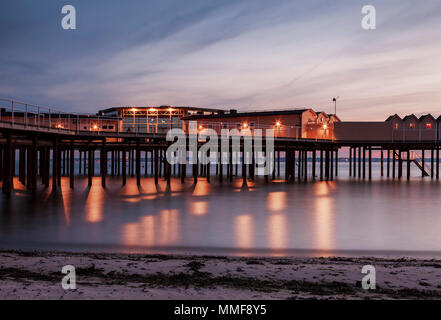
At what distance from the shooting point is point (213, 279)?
21.8 feet

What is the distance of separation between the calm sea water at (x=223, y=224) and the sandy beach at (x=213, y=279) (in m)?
2.35

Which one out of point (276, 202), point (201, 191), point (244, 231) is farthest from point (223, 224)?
point (201, 191)

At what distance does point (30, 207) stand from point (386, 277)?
15506 millimetres

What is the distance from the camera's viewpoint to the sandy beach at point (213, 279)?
565cm

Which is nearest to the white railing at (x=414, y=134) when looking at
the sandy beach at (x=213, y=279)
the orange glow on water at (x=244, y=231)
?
the orange glow on water at (x=244, y=231)

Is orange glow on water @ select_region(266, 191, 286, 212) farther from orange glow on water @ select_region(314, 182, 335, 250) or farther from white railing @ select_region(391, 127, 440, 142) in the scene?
white railing @ select_region(391, 127, 440, 142)

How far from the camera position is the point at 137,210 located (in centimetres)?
1800

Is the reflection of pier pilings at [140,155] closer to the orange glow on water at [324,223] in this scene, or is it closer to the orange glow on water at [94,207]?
the orange glow on water at [94,207]

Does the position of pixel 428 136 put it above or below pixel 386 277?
above

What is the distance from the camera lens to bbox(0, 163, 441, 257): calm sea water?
36.3 ft

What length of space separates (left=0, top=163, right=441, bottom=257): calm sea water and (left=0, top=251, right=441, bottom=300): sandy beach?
2.35 m
